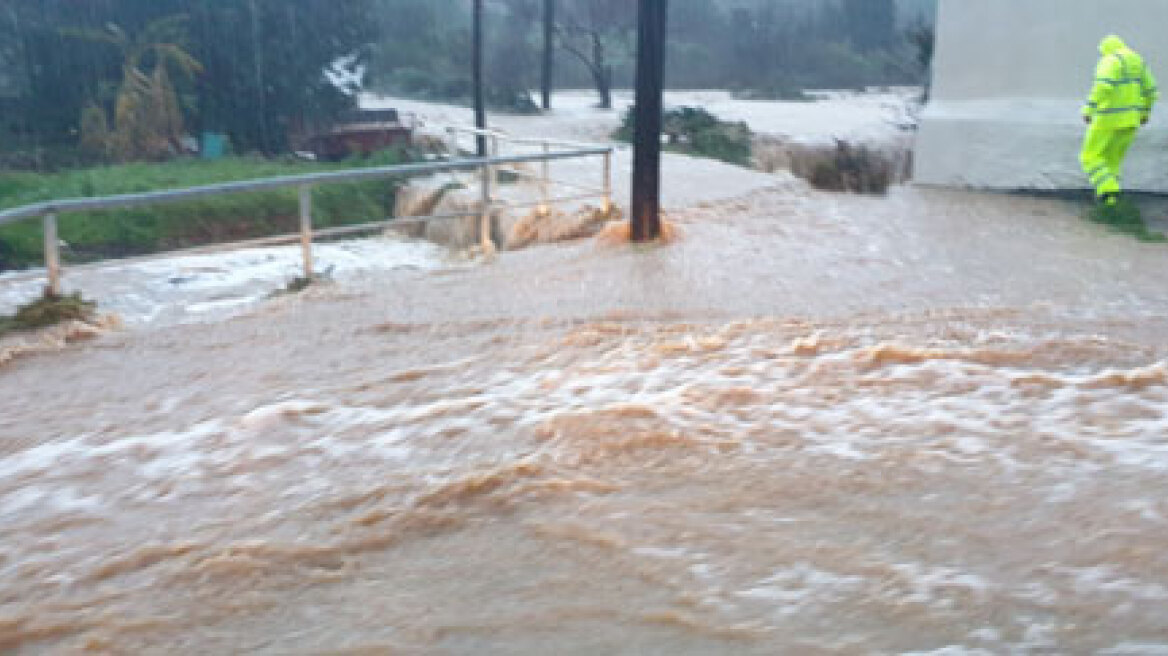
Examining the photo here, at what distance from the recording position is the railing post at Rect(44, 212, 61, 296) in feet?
24.8

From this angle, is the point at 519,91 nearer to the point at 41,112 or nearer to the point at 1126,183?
the point at 41,112

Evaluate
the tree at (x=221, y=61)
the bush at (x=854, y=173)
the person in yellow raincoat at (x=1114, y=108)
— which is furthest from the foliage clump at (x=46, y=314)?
the tree at (x=221, y=61)

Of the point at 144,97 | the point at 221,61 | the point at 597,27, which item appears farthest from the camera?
the point at 597,27

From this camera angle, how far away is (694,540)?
4430mm

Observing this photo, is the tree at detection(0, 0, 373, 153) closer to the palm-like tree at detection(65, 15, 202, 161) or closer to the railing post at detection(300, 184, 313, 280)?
the palm-like tree at detection(65, 15, 202, 161)

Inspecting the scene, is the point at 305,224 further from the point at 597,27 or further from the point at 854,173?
the point at 597,27

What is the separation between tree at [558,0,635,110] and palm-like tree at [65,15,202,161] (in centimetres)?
1271

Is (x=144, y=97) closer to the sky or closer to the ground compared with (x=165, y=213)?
closer to the sky

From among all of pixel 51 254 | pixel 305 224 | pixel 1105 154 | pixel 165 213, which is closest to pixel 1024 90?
pixel 1105 154

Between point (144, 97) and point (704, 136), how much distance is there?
42.4ft

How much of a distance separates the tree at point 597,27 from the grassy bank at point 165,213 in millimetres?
14873

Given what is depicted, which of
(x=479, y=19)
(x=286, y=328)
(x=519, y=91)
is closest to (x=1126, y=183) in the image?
(x=286, y=328)

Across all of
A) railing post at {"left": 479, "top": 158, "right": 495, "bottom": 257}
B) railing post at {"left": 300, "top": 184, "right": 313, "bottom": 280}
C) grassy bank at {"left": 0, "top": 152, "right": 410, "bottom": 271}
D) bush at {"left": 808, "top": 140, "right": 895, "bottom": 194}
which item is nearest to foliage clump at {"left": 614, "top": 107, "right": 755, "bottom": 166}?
bush at {"left": 808, "top": 140, "right": 895, "bottom": 194}

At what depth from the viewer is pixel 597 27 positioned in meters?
38.7
